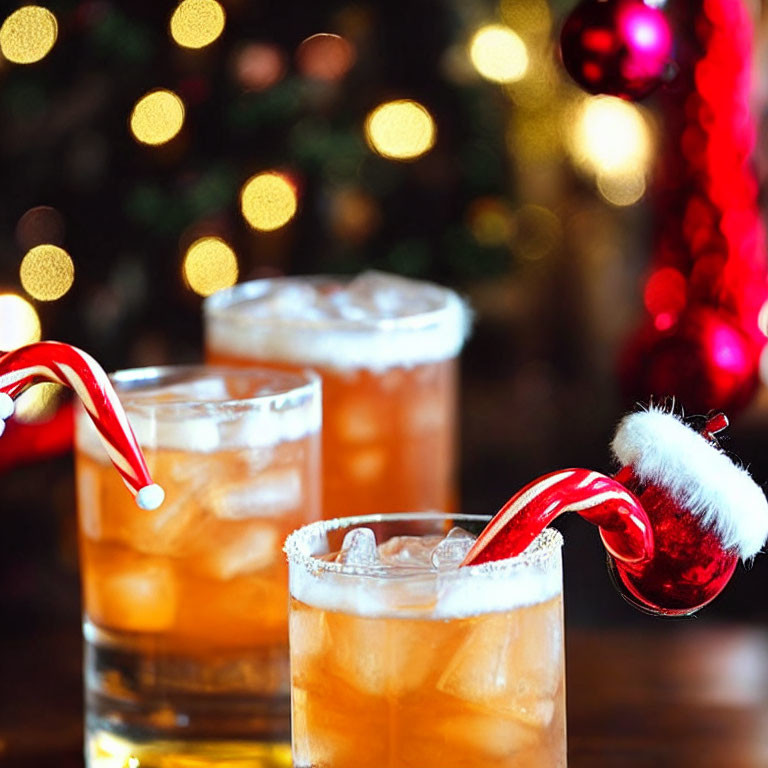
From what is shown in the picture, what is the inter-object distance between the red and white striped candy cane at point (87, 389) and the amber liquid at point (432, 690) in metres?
0.15

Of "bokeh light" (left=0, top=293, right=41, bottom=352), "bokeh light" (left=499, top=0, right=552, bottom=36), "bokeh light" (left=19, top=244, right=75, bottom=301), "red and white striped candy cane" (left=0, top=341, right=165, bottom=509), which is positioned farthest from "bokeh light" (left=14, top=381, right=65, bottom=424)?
"bokeh light" (left=499, top=0, right=552, bottom=36)

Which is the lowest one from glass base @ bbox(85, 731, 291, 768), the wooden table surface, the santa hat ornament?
the wooden table surface

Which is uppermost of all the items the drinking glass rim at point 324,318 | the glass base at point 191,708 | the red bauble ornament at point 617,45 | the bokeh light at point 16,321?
the red bauble ornament at point 617,45

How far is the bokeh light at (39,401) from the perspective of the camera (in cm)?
228

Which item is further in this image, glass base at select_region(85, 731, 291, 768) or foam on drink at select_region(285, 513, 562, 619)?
glass base at select_region(85, 731, 291, 768)

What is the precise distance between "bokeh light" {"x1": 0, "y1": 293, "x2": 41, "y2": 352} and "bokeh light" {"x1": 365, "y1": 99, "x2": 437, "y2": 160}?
0.82m

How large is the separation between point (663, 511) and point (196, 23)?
2100 mm

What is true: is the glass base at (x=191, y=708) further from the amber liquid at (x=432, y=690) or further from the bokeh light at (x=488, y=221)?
the bokeh light at (x=488, y=221)

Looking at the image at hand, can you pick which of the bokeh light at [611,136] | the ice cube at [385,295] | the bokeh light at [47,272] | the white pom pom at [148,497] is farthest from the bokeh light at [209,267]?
the white pom pom at [148,497]

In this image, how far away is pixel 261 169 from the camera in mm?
2861

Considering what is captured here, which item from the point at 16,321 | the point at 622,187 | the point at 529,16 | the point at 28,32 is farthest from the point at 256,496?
the point at 622,187

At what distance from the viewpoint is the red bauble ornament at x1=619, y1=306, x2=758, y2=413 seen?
3.80ft

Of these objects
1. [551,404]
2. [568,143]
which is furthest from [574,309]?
[568,143]

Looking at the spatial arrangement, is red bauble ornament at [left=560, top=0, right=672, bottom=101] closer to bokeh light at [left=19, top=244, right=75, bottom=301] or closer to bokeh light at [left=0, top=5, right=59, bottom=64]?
bokeh light at [left=0, top=5, right=59, bottom=64]
